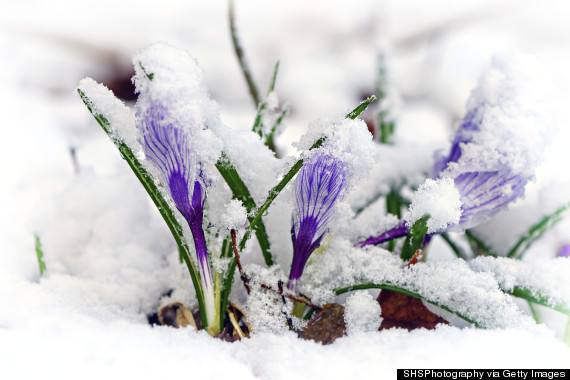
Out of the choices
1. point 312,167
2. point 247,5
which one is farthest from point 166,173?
point 247,5

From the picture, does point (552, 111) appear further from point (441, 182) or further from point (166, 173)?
point (166, 173)

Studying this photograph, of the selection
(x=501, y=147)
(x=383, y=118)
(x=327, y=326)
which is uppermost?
(x=383, y=118)

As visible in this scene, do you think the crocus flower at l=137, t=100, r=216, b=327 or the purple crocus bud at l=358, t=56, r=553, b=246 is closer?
the crocus flower at l=137, t=100, r=216, b=327

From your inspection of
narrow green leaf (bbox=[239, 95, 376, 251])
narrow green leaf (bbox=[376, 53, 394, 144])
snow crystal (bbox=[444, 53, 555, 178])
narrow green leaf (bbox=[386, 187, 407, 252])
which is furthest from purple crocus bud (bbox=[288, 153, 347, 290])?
narrow green leaf (bbox=[376, 53, 394, 144])

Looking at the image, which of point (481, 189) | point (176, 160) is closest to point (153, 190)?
point (176, 160)

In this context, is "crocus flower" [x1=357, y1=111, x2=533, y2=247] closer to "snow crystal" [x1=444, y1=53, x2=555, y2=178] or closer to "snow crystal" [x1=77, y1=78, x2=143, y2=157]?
"snow crystal" [x1=444, y1=53, x2=555, y2=178]

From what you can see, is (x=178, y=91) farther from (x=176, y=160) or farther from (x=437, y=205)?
(x=437, y=205)

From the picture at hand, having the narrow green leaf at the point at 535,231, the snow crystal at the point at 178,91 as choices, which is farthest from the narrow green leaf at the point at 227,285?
the narrow green leaf at the point at 535,231
